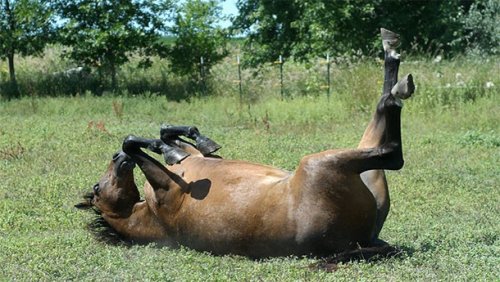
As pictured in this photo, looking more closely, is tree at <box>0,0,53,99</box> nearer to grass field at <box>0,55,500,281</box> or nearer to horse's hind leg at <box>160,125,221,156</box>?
grass field at <box>0,55,500,281</box>

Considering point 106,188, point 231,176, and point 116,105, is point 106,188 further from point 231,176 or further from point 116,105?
point 116,105

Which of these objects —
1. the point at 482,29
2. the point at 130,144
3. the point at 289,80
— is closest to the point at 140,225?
the point at 130,144

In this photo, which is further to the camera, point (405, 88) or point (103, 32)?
point (103, 32)

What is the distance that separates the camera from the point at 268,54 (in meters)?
28.9

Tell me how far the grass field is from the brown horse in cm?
16

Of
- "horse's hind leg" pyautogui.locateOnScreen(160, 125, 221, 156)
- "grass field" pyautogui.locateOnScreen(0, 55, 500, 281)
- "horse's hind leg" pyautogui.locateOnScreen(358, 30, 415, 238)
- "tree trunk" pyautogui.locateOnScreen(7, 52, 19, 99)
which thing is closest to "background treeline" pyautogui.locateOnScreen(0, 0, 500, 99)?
"tree trunk" pyautogui.locateOnScreen(7, 52, 19, 99)

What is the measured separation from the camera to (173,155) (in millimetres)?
6195

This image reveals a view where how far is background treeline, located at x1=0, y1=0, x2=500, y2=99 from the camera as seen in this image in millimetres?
22266

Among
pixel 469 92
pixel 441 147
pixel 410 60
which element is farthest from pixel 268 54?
pixel 441 147

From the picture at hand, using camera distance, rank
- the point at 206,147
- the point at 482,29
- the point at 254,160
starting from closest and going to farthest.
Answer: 1. the point at 206,147
2. the point at 254,160
3. the point at 482,29

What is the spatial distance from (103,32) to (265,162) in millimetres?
13646

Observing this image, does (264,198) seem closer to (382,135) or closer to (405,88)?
(382,135)

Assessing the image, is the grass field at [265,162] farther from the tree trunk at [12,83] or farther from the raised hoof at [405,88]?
the tree trunk at [12,83]

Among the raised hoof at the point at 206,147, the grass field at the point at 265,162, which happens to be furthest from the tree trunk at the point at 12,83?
the raised hoof at the point at 206,147
